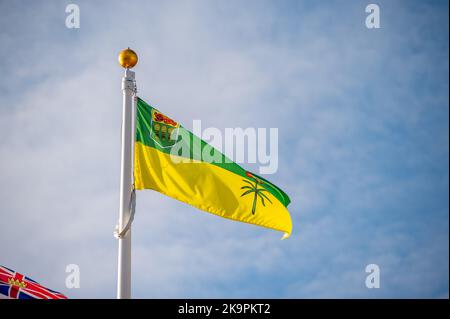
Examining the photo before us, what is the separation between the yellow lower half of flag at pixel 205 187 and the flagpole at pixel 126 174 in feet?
1.68

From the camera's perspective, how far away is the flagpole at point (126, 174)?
1062 cm

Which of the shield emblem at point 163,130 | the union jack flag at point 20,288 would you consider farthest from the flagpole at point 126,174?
the union jack flag at point 20,288

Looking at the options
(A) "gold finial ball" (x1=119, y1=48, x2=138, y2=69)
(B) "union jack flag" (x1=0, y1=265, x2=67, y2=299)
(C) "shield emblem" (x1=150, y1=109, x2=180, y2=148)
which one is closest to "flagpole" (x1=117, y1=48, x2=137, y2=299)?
(A) "gold finial ball" (x1=119, y1=48, x2=138, y2=69)

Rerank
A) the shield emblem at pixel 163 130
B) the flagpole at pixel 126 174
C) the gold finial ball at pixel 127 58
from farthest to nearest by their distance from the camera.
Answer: the shield emblem at pixel 163 130, the gold finial ball at pixel 127 58, the flagpole at pixel 126 174

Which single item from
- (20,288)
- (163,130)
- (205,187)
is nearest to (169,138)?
(163,130)

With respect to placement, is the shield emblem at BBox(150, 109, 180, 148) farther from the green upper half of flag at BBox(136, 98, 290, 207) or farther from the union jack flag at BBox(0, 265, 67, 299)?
the union jack flag at BBox(0, 265, 67, 299)

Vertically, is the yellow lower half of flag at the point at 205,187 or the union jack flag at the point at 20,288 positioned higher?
the yellow lower half of flag at the point at 205,187

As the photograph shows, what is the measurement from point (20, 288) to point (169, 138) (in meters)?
6.32

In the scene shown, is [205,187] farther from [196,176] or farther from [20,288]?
[20,288]

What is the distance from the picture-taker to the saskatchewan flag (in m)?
12.1

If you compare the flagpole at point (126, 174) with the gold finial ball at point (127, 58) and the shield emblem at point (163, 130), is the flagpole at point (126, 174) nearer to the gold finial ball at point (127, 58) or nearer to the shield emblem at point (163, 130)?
the gold finial ball at point (127, 58)
